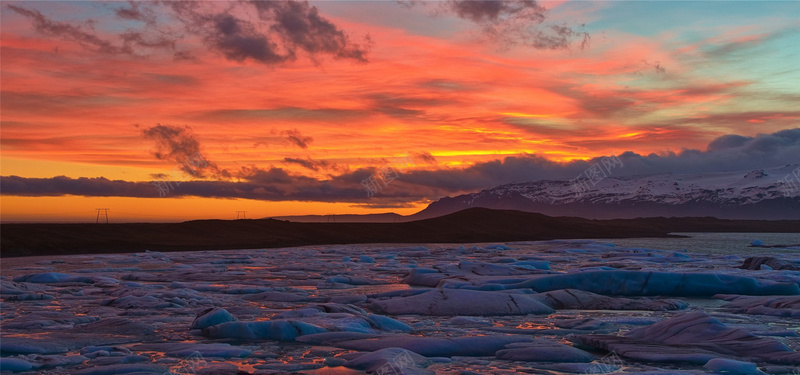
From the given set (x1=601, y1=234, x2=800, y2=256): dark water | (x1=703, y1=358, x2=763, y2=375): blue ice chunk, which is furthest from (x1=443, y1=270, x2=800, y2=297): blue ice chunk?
(x1=601, y1=234, x2=800, y2=256): dark water

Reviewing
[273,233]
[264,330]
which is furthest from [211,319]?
[273,233]

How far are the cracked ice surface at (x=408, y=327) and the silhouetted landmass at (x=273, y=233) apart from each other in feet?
74.3

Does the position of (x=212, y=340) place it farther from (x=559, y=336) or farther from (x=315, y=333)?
(x=559, y=336)

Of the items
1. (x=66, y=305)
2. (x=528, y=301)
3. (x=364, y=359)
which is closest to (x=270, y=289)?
(x=66, y=305)

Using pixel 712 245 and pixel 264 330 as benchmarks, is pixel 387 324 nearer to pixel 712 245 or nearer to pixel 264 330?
pixel 264 330

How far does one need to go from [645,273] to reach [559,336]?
8.89m

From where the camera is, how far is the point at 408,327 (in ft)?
41.5

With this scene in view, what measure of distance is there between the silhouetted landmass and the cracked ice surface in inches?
892

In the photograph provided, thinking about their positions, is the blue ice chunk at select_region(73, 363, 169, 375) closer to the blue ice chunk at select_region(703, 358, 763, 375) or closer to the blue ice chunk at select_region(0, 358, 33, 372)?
the blue ice chunk at select_region(0, 358, 33, 372)

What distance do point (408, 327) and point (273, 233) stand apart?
4831cm

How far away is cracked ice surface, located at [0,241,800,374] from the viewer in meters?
9.52

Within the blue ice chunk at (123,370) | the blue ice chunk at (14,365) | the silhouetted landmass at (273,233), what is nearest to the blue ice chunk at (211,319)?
the blue ice chunk at (123,370)

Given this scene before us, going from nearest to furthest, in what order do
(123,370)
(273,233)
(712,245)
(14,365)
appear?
1. (123,370)
2. (14,365)
3. (273,233)
4. (712,245)

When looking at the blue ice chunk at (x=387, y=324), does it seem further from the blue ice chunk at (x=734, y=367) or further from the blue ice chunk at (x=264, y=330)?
the blue ice chunk at (x=734, y=367)
